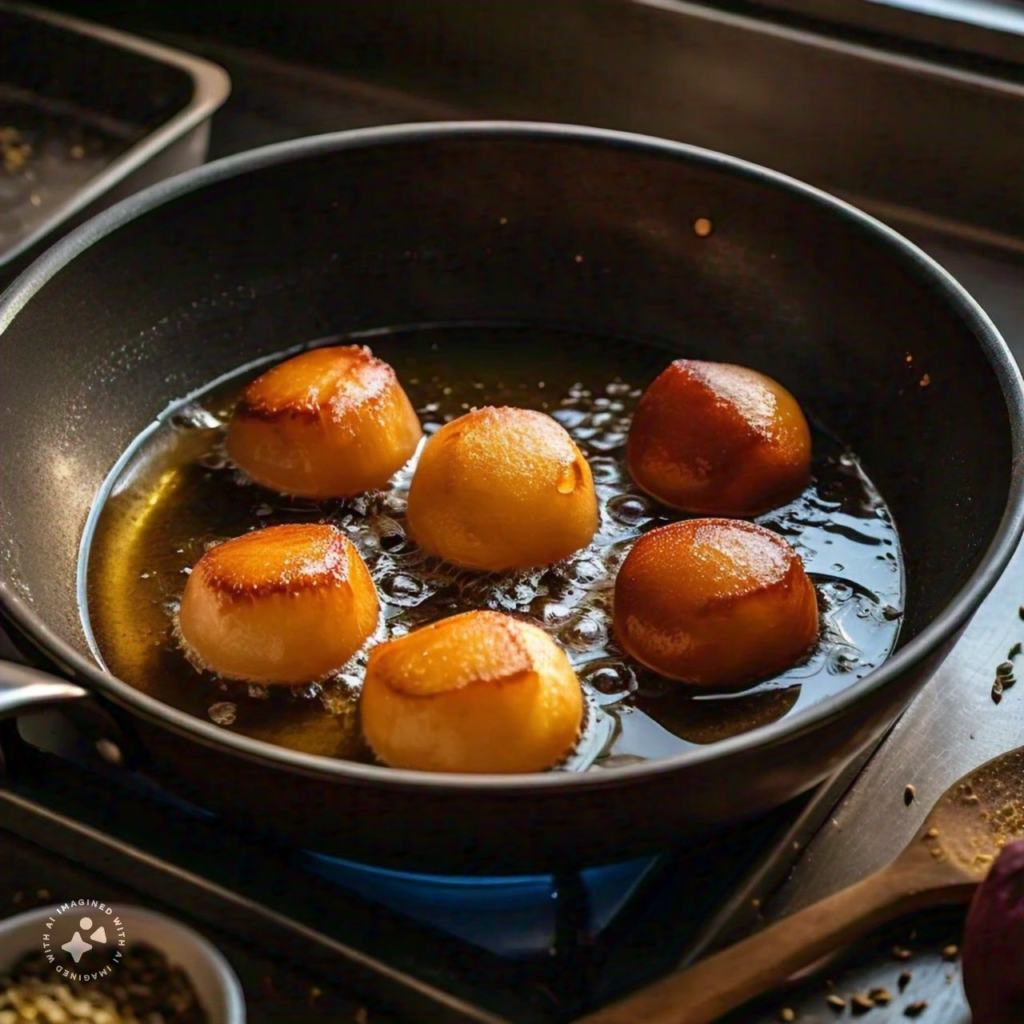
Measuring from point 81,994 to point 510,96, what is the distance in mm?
1080

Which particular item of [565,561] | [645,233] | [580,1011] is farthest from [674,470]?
[580,1011]

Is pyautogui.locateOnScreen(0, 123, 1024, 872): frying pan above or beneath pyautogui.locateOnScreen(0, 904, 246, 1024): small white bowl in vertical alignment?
above

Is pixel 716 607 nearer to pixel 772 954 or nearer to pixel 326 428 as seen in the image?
pixel 772 954

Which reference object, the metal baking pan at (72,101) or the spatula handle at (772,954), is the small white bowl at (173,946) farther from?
the metal baking pan at (72,101)

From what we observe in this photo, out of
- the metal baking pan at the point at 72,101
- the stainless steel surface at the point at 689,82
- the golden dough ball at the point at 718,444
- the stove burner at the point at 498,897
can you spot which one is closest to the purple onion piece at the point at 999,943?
the stove burner at the point at 498,897

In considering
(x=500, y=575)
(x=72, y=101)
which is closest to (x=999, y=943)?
(x=500, y=575)

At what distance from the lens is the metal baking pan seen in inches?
55.6

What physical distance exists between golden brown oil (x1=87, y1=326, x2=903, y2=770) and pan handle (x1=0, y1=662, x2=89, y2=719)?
0.50 feet

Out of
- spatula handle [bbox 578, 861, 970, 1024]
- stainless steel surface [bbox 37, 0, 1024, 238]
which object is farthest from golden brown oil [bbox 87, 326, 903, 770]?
stainless steel surface [bbox 37, 0, 1024, 238]

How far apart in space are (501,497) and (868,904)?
0.34 m

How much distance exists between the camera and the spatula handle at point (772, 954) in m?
0.72

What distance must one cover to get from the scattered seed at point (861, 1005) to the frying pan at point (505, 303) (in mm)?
125

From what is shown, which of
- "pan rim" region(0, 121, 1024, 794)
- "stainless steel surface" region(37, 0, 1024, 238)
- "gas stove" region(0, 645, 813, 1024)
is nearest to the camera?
"pan rim" region(0, 121, 1024, 794)

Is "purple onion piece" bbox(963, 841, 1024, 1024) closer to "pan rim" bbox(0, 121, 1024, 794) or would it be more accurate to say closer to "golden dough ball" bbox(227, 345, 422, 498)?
"pan rim" bbox(0, 121, 1024, 794)
